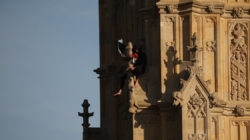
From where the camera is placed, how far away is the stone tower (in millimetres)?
66125

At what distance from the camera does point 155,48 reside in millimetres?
67750

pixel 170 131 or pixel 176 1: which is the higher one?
pixel 176 1

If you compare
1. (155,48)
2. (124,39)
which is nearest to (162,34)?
(155,48)

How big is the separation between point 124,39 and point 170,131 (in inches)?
247

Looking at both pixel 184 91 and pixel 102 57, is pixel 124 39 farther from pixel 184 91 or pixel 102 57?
pixel 184 91

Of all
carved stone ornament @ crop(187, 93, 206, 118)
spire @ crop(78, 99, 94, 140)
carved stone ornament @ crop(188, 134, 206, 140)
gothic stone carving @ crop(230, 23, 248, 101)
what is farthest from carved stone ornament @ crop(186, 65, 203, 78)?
spire @ crop(78, 99, 94, 140)

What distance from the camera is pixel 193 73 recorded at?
66188 millimetres

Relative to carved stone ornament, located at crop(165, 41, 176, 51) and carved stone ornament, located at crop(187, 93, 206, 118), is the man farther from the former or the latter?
carved stone ornament, located at crop(187, 93, 206, 118)

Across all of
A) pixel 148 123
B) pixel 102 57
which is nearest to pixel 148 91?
pixel 148 123

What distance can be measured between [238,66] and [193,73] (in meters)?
2.63

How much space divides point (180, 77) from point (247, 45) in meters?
2.98

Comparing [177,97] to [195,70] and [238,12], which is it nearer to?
[195,70]

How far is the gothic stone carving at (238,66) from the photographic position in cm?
6825

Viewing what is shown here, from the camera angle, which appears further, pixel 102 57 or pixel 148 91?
pixel 102 57
